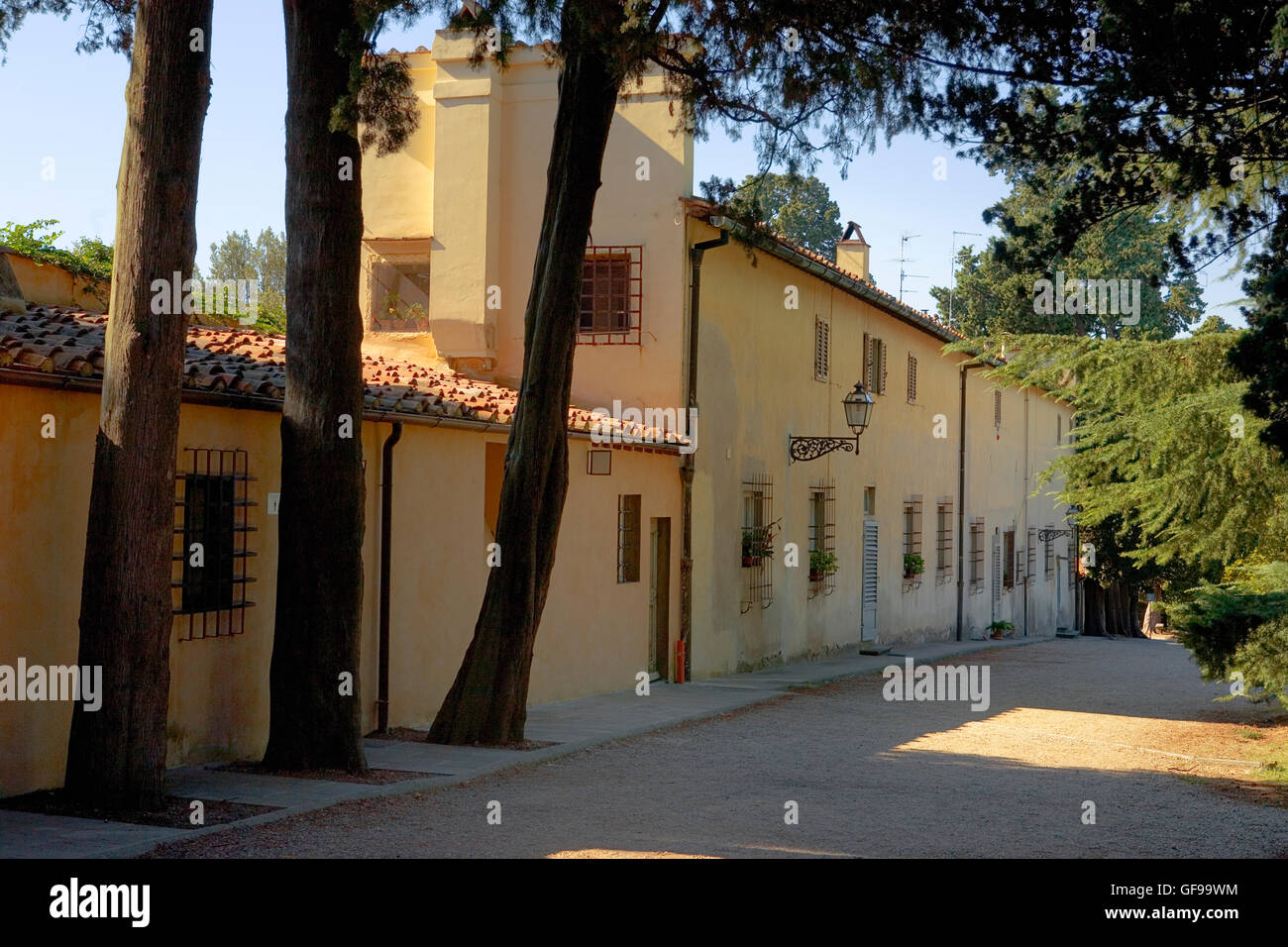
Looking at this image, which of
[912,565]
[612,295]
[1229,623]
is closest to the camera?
[1229,623]

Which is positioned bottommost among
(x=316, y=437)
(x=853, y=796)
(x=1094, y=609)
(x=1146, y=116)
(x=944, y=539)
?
(x=1094, y=609)

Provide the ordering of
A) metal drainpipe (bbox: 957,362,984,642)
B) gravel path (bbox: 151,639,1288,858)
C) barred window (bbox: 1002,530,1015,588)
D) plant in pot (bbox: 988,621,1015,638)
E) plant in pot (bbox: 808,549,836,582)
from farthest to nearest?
barred window (bbox: 1002,530,1015,588) → plant in pot (bbox: 988,621,1015,638) → metal drainpipe (bbox: 957,362,984,642) → plant in pot (bbox: 808,549,836,582) → gravel path (bbox: 151,639,1288,858)

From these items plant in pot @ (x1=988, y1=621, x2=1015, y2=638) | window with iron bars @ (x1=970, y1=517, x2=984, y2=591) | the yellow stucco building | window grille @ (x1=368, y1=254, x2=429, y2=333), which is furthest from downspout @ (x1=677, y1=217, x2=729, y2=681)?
plant in pot @ (x1=988, y1=621, x2=1015, y2=638)

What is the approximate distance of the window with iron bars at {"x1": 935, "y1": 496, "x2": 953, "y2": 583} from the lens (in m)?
28.8

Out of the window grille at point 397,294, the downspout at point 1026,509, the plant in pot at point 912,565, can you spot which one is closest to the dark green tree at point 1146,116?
the window grille at point 397,294

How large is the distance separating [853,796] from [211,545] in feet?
16.9

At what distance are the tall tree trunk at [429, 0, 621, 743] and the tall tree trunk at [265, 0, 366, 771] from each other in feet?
5.86

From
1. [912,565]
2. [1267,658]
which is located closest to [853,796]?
[1267,658]

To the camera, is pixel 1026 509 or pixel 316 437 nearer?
pixel 316 437

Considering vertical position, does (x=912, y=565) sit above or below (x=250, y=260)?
below

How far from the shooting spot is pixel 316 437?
979cm

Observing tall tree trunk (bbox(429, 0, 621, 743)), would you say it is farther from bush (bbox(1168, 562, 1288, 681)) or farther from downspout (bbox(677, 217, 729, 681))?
bush (bbox(1168, 562, 1288, 681))

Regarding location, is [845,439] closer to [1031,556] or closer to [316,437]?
[316,437]
